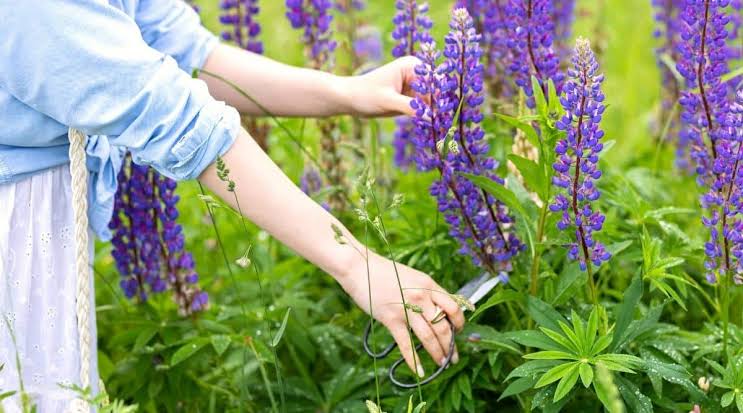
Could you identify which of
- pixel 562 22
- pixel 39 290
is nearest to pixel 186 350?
pixel 39 290

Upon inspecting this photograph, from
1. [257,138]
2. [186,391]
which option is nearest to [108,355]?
[186,391]

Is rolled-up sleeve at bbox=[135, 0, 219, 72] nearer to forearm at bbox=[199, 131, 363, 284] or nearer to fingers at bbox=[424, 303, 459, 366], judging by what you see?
forearm at bbox=[199, 131, 363, 284]

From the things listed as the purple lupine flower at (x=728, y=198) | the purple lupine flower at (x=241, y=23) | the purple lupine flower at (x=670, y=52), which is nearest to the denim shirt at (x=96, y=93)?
the purple lupine flower at (x=728, y=198)

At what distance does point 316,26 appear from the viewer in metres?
2.88

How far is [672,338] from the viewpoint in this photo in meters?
2.21

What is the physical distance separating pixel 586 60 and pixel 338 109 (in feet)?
2.52

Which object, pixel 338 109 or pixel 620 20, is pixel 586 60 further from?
pixel 620 20

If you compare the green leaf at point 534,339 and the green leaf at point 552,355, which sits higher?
the green leaf at point 552,355

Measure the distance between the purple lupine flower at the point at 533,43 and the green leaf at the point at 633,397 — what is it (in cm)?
67

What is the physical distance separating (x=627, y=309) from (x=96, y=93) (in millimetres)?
1147

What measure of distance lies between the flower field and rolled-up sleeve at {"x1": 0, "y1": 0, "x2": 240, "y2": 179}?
4.8 inches

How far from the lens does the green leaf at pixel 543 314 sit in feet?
6.61

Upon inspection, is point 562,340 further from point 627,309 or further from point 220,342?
point 220,342

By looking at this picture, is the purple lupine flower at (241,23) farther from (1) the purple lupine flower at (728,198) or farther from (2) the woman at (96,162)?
(1) the purple lupine flower at (728,198)
